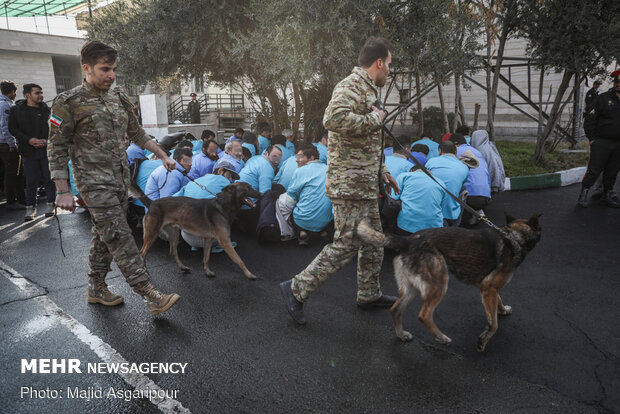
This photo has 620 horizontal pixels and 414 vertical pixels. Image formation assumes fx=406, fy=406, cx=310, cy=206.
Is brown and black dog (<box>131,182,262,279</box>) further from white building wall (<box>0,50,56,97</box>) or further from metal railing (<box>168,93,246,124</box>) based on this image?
white building wall (<box>0,50,56,97</box>)

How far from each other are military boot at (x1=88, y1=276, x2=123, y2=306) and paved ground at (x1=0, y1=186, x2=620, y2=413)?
132 millimetres

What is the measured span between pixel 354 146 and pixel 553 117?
8632 millimetres

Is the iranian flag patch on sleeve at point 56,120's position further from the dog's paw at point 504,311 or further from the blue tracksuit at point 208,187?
the dog's paw at point 504,311

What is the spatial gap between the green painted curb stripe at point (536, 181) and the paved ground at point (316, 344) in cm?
391

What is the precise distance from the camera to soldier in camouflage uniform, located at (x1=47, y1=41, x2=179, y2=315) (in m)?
3.14

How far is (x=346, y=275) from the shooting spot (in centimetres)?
446

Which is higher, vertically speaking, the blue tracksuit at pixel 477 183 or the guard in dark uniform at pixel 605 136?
the guard in dark uniform at pixel 605 136

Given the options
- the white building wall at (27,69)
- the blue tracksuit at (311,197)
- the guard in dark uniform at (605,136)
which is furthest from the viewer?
the white building wall at (27,69)

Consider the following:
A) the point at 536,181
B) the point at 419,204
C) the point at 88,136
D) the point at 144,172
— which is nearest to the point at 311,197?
the point at 419,204

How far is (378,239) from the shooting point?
2.89 meters

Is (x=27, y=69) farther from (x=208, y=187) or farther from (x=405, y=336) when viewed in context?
(x=405, y=336)

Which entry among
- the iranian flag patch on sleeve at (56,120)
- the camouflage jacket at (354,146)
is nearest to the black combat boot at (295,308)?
the camouflage jacket at (354,146)

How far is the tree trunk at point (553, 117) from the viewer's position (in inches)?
363

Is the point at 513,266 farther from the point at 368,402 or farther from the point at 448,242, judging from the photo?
the point at 368,402
